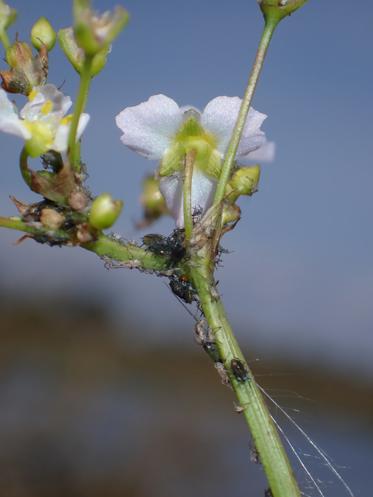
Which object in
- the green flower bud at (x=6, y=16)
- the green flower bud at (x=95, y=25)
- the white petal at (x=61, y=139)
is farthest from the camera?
the green flower bud at (x=6, y=16)

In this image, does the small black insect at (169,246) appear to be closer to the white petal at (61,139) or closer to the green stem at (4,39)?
the white petal at (61,139)

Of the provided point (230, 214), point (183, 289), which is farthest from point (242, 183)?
point (183, 289)

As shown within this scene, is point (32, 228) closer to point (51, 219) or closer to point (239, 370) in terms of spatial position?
point (51, 219)

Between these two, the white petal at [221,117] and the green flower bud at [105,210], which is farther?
the white petal at [221,117]

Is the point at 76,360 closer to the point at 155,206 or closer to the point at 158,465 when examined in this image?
the point at 158,465

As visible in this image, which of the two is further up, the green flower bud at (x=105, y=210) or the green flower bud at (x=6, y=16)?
the green flower bud at (x=6, y=16)

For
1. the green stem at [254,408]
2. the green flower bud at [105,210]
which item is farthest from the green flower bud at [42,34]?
the green stem at [254,408]

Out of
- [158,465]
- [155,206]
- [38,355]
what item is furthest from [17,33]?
[38,355]
